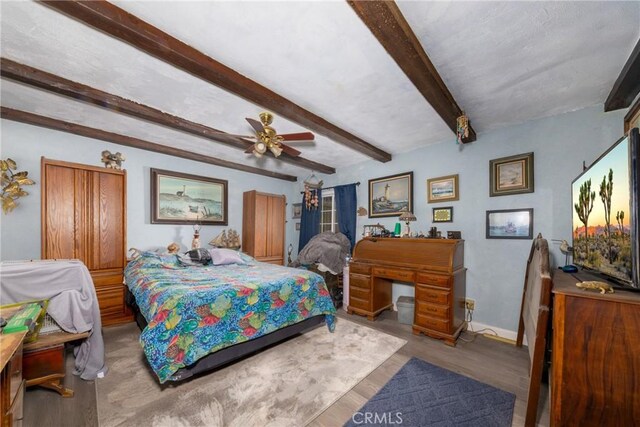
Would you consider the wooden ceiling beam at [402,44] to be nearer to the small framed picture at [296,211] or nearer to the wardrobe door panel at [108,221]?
the wardrobe door panel at [108,221]

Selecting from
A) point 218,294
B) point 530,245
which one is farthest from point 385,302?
point 218,294

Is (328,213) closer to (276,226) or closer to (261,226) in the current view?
(276,226)

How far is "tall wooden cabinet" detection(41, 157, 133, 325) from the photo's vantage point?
2.79 m

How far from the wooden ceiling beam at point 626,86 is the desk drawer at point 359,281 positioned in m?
3.13

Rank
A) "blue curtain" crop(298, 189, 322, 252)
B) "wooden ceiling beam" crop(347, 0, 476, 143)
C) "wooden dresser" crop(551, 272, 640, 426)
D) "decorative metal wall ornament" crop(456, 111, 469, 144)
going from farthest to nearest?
"blue curtain" crop(298, 189, 322, 252)
"decorative metal wall ornament" crop(456, 111, 469, 144)
"wooden ceiling beam" crop(347, 0, 476, 143)
"wooden dresser" crop(551, 272, 640, 426)

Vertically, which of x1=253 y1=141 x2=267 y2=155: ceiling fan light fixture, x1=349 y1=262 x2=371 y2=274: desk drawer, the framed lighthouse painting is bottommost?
x1=349 y1=262 x2=371 y2=274: desk drawer

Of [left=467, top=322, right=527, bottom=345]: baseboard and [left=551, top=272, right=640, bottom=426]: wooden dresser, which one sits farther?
[left=467, top=322, right=527, bottom=345]: baseboard

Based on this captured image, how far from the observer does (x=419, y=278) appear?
9.80 feet

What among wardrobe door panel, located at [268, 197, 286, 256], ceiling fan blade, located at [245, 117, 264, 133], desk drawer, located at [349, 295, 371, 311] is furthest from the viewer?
wardrobe door panel, located at [268, 197, 286, 256]

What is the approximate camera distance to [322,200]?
5.25 metres

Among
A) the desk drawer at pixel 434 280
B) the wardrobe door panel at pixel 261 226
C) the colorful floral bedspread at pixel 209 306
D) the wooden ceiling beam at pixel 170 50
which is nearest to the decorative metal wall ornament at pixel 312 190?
the wardrobe door panel at pixel 261 226

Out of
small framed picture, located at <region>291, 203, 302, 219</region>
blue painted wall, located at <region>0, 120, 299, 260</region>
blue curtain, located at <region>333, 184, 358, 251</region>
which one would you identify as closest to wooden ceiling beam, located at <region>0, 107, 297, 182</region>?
blue painted wall, located at <region>0, 120, 299, 260</region>

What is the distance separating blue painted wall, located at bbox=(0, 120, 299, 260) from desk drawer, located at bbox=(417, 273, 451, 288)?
363cm

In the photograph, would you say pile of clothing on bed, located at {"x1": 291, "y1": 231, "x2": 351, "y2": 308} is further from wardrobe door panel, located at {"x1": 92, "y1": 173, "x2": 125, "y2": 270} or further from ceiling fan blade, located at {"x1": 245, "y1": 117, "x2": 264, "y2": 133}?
→ wardrobe door panel, located at {"x1": 92, "y1": 173, "x2": 125, "y2": 270}
